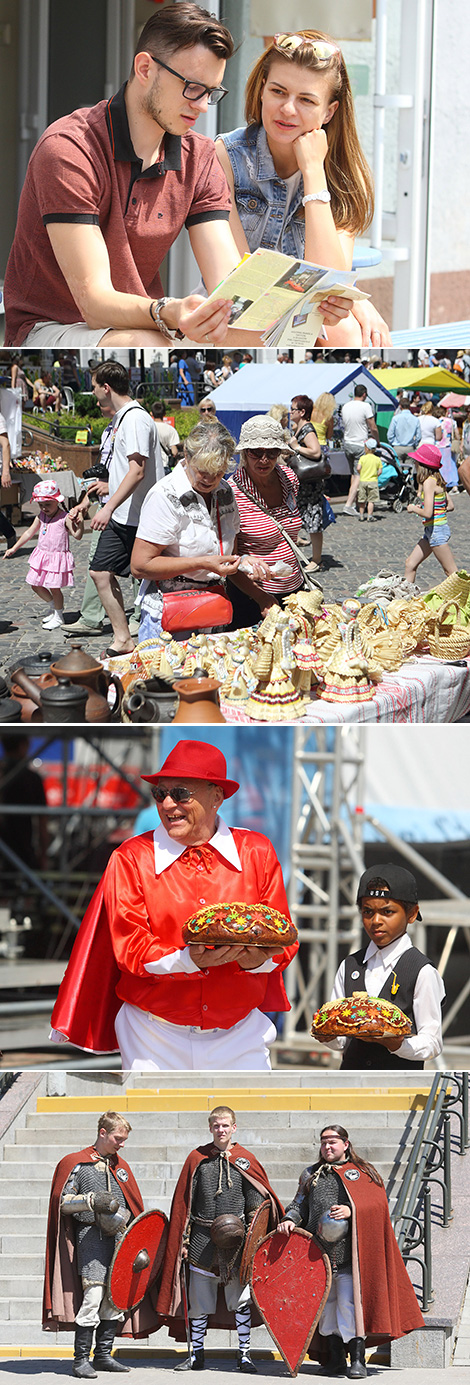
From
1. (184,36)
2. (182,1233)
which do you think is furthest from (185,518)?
(182,1233)

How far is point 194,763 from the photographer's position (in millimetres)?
4906

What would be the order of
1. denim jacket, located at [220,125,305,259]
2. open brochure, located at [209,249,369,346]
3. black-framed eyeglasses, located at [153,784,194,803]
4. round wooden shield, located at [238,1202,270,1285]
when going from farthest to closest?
round wooden shield, located at [238,1202,270,1285] → black-framed eyeglasses, located at [153,784,194,803] → denim jacket, located at [220,125,305,259] → open brochure, located at [209,249,369,346]

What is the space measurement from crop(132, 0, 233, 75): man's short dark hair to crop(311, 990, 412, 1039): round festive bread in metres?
2.84

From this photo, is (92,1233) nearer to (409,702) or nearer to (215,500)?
(409,702)

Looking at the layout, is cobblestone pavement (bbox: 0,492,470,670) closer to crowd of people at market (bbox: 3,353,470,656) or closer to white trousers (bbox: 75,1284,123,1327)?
crowd of people at market (bbox: 3,353,470,656)

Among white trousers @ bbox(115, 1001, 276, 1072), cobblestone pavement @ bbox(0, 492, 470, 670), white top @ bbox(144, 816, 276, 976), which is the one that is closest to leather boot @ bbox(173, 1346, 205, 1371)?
white trousers @ bbox(115, 1001, 276, 1072)

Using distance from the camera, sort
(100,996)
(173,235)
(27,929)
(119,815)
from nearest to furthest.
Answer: (173,235) → (100,996) → (119,815) → (27,929)

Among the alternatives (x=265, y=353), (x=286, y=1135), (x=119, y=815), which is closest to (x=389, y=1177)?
A: (x=286, y=1135)

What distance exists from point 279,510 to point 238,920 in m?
1.23

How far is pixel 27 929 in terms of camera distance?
1120cm

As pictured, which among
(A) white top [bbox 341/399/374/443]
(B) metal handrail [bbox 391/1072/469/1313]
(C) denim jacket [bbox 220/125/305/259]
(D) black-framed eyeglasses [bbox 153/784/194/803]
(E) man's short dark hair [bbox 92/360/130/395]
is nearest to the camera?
(E) man's short dark hair [bbox 92/360/130/395]

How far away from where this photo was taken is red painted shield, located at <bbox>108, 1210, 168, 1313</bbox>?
5.13 metres

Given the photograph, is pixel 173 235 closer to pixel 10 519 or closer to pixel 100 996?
pixel 10 519

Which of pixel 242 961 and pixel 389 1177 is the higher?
pixel 242 961
